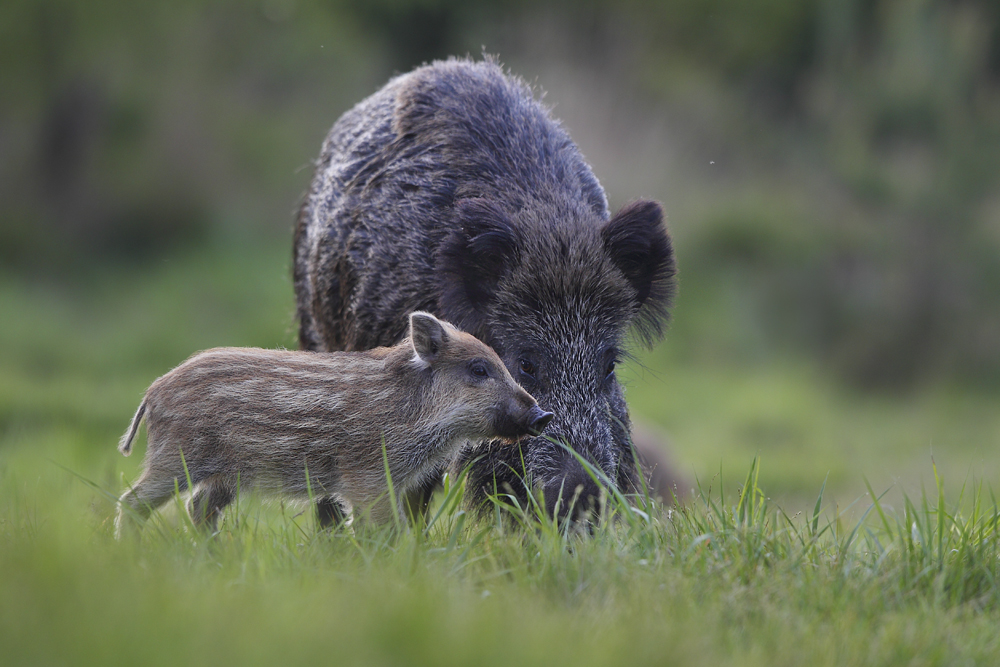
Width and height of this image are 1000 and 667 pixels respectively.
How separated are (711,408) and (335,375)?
854 cm

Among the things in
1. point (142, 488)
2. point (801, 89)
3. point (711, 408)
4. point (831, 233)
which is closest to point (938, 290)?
point (831, 233)

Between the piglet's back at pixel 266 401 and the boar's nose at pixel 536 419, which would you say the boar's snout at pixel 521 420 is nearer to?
the boar's nose at pixel 536 419

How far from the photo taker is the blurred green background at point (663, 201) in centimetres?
1118

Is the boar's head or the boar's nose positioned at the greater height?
the boar's head

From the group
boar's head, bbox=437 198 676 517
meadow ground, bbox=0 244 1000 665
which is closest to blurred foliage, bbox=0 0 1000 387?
meadow ground, bbox=0 244 1000 665

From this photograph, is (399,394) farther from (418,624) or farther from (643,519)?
(418,624)

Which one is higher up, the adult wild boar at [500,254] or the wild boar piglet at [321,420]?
the adult wild boar at [500,254]

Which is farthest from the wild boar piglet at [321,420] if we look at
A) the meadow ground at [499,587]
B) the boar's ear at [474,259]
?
the boar's ear at [474,259]

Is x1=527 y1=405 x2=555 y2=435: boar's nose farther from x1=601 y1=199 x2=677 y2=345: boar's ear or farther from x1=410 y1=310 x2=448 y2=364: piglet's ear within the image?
x1=601 y1=199 x2=677 y2=345: boar's ear

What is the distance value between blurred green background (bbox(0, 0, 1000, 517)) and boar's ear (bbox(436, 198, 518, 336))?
5295 millimetres

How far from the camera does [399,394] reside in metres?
3.68

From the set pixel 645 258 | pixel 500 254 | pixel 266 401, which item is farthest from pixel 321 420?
pixel 645 258

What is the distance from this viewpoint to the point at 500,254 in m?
4.28

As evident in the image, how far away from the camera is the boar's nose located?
356cm
